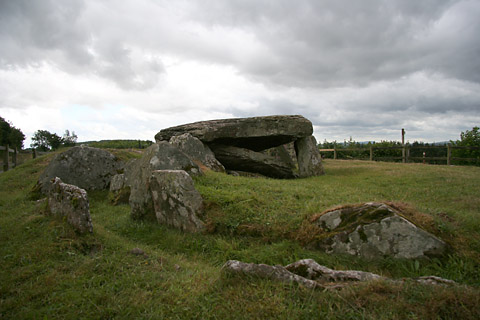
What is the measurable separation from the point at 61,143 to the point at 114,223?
42727 mm

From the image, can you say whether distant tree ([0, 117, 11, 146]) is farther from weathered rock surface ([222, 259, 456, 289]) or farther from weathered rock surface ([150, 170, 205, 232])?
weathered rock surface ([222, 259, 456, 289])

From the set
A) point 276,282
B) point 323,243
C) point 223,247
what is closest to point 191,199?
point 223,247

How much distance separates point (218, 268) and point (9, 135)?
5507 centimetres

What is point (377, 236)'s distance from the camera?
169 inches

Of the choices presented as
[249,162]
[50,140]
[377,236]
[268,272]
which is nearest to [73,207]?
[268,272]

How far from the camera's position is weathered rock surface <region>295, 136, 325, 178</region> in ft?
45.0

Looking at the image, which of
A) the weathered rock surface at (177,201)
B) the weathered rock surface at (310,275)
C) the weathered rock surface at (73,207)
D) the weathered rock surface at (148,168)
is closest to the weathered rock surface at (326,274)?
the weathered rock surface at (310,275)

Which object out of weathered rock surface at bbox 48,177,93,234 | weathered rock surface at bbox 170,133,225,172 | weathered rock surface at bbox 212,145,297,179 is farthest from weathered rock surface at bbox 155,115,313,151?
weathered rock surface at bbox 48,177,93,234

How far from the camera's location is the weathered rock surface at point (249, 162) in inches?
523

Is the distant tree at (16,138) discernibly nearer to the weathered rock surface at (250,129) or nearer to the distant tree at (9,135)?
the distant tree at (9,135)

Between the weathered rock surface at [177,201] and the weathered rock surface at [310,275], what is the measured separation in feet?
8.03

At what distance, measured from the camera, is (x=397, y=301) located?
8.59 ft

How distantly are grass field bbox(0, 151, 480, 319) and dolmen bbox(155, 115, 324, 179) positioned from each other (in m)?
5.88

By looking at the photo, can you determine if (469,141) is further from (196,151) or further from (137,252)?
(137,252)
